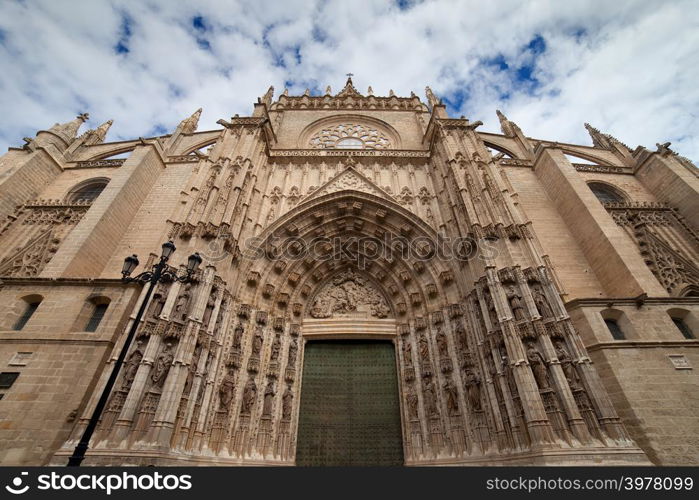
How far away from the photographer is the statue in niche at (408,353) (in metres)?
9.08

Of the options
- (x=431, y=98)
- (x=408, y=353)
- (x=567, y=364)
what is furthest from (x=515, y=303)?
(x=431, y=98)

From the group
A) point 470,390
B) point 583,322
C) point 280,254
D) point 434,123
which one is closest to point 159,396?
point 280,254

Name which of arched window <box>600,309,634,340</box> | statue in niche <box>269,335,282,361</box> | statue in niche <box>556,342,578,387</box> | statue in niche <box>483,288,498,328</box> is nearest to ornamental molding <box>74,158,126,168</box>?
statue in niche <box>269,335,282,361</box>

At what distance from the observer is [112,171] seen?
13.7 meters

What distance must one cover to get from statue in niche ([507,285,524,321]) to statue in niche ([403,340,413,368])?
10.6 ft

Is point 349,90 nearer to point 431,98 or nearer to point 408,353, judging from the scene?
point 431,98

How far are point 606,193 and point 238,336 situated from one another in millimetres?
16548

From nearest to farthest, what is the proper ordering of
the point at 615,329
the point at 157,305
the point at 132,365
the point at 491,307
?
the point at 132,365, the point at 157,305, the point at 491,307, the point at 615,329

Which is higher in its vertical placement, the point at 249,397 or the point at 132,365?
the point at 132,365

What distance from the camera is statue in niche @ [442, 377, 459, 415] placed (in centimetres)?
771

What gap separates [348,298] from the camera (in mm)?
10734

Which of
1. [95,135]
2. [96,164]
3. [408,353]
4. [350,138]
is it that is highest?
[95,135]

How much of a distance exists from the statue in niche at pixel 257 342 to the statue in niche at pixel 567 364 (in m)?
7.34
